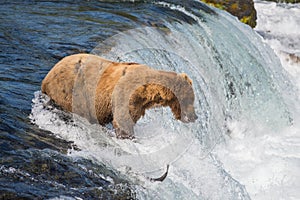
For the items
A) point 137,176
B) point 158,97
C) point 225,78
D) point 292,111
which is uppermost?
point 158,97

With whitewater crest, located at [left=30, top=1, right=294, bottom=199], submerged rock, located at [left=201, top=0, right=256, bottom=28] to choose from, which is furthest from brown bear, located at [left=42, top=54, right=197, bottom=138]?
submerged rock, located at [left=201, top=0, right=256, bottom=28]

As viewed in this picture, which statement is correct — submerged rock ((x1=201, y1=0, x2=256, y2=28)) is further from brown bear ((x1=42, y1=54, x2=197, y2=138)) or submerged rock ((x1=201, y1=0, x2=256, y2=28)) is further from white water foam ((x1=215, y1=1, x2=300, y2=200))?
brown bear ((x1=42, y1=54, x2=197, y2=138))

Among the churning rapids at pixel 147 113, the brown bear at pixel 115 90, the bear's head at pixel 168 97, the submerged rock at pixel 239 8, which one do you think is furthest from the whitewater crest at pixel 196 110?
the submerged rock at pixel 239 8

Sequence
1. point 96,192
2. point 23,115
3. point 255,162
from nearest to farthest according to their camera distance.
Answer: point 96,192, point 23,115, point 255,162

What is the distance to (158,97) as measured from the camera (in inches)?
216

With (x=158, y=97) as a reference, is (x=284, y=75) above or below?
below

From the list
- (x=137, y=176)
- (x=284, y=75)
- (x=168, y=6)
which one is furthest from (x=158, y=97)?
(x=284, y=75)

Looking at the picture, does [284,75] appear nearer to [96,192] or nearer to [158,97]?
[158,97]

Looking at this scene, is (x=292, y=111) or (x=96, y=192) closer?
(x=96, y=192)

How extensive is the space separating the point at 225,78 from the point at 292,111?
1733mm

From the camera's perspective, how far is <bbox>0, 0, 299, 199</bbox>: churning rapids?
14.5 feet

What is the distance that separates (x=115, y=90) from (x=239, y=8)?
9.24 meters

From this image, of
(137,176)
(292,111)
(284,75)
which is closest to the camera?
(137,176)

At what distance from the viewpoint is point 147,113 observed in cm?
595
